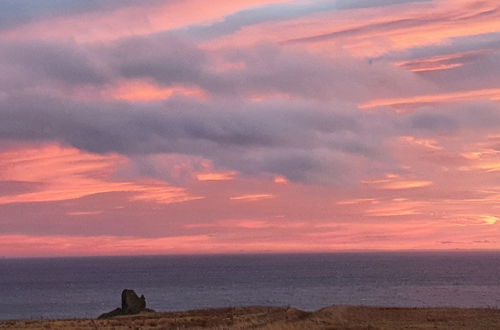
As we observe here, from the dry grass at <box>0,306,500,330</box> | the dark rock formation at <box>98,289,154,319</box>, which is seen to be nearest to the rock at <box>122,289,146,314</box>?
the dark rock formation at <box>98,289,154,319</box>

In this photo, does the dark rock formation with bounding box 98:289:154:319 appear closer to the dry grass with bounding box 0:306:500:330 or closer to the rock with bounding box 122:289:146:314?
the rock with bounding box 122:289:146:314

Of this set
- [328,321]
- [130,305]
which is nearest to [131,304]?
[130,305]

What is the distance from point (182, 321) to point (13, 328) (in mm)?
12409

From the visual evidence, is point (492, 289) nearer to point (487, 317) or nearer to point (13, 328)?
point (487, 317)

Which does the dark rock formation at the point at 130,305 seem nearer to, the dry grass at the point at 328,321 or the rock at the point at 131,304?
the rock at the point at 131,304

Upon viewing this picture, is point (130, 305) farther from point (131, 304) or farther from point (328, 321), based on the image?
point (328, 321)

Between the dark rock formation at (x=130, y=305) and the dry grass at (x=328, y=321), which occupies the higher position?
the dark rock formation at (x=130, y=305)

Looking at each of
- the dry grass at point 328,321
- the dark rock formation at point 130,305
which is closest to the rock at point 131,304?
the dark rock formation at point 130,305

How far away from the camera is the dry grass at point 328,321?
167ft

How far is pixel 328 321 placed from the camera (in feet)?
175

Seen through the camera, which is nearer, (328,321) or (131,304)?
(328,321)

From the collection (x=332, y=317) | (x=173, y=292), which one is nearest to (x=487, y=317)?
(x=332, y=317)

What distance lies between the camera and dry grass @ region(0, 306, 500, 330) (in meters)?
50.9

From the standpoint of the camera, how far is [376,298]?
147 metres
